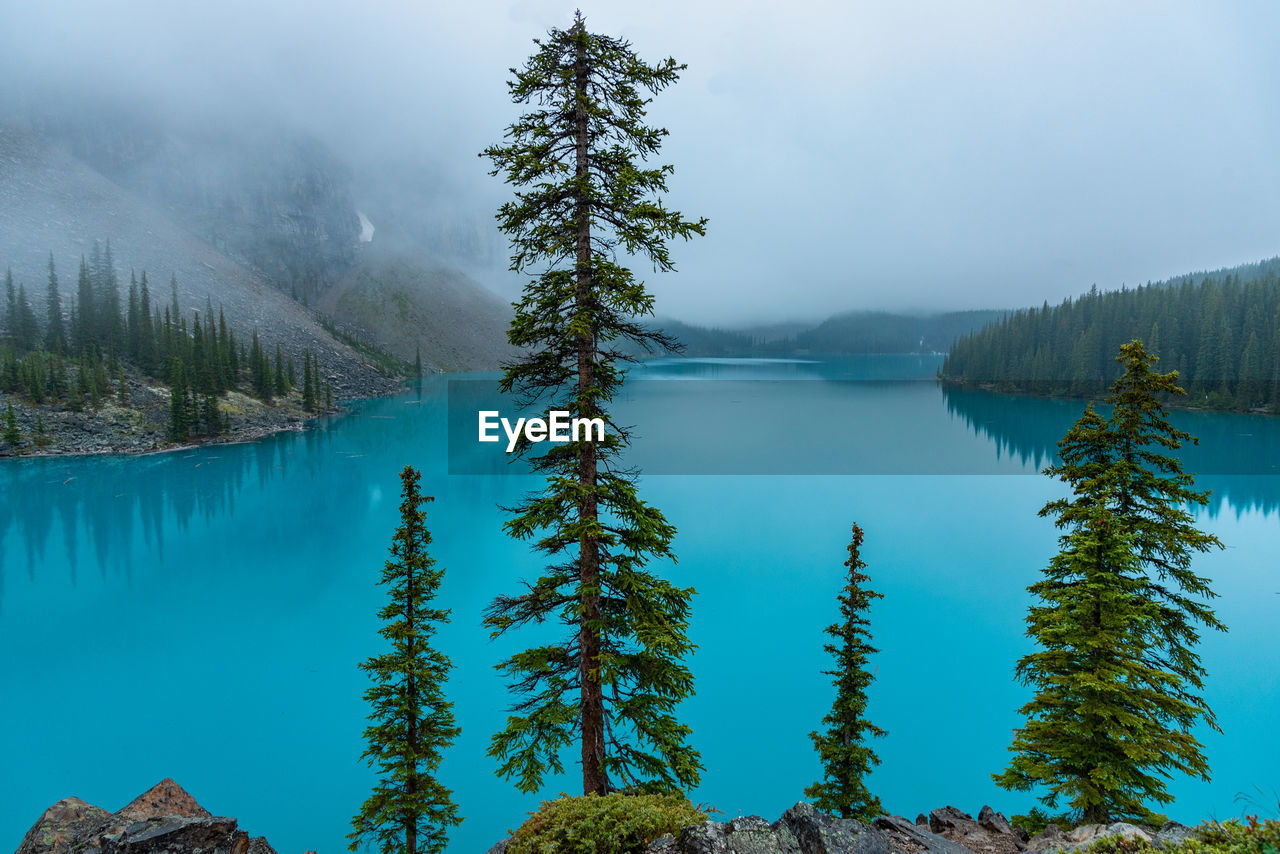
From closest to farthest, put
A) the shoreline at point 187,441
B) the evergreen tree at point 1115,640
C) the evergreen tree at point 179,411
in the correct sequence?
the evergreen tree at point 1115,640
the shoreline at point 187,441
the evergreen tree at point 179,411

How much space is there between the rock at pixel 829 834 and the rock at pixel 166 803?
12031mm

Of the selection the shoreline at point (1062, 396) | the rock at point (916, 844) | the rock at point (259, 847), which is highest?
the shoreline at point (1062, 396)

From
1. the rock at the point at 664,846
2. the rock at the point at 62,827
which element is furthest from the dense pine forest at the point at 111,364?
the rock at the point at 664,846

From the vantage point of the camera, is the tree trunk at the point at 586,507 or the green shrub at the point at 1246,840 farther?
the tree trunk at the point at 586,507

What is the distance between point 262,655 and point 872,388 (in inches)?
5931

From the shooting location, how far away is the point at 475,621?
2859 cm

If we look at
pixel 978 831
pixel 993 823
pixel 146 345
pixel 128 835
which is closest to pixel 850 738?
pixel 978 831

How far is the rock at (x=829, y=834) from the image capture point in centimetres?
631

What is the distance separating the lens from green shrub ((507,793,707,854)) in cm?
599

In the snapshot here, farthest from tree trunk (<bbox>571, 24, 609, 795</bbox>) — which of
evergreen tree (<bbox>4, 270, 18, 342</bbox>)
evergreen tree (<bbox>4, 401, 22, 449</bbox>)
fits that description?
evergreen tree (<bbox>4, 270, 18, 342</bbox>)

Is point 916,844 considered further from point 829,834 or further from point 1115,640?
point 1115,640

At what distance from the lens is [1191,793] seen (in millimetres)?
17328

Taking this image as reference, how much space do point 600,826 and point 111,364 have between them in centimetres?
10969

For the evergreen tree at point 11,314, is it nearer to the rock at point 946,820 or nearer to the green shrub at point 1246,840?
the rock at point 946,820
